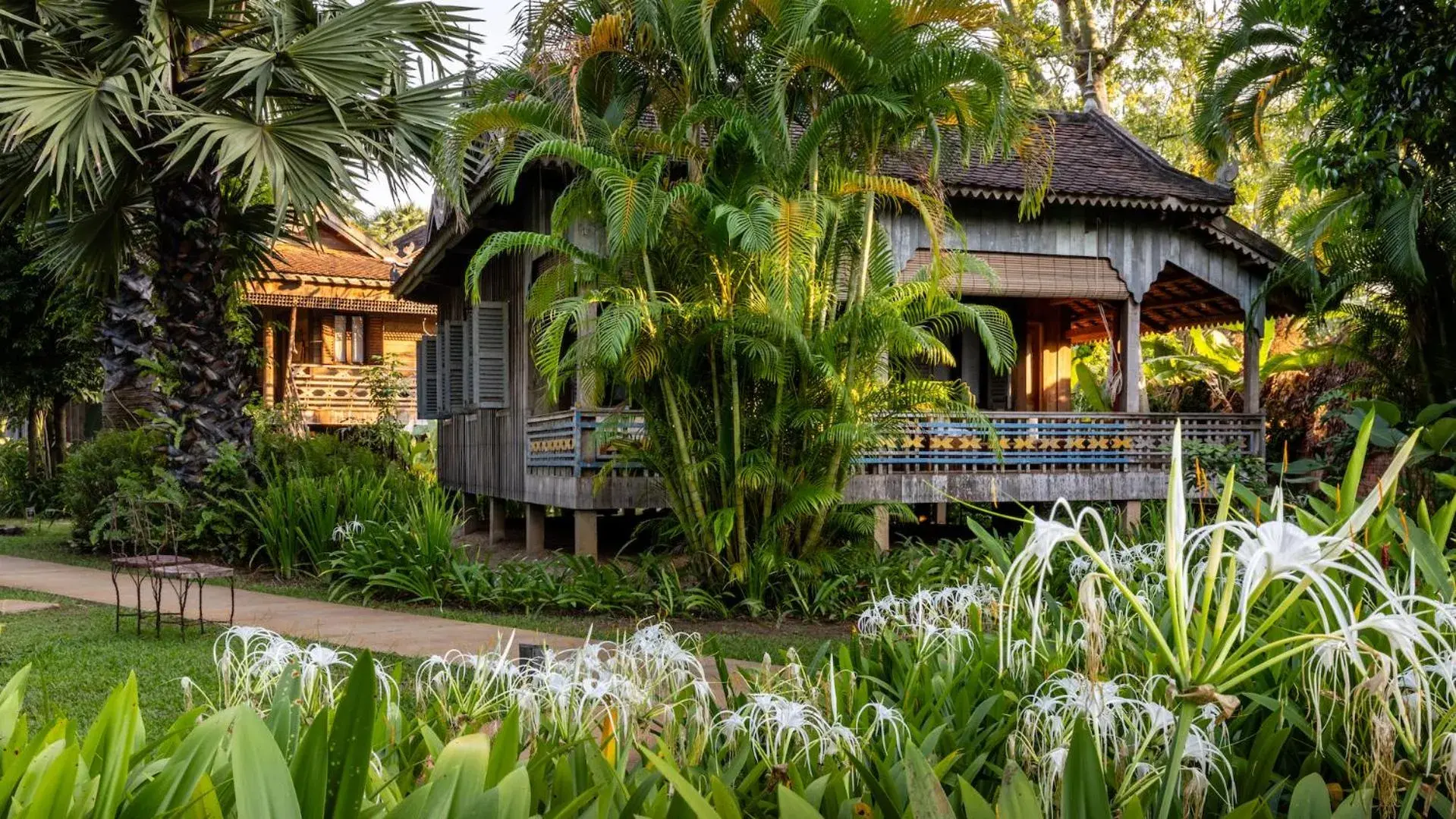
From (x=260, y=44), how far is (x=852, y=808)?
11.5 metres

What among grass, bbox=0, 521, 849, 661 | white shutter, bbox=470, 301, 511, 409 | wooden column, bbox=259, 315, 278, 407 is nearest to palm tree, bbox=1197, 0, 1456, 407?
grass, bbox=0, 521, 849, 661

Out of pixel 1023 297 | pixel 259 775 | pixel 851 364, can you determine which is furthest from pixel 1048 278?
pixel 259 775

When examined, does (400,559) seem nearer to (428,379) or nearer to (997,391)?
(428,379)

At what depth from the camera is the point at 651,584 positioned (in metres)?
9.52

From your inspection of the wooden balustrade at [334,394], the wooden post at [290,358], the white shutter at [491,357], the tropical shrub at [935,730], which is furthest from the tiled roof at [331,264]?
the tropical shrub at [935,730]

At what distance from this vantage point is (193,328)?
12203mm

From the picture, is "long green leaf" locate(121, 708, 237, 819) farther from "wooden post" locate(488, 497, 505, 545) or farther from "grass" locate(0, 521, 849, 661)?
"wooden post" locate(488, 497, 505, 545)

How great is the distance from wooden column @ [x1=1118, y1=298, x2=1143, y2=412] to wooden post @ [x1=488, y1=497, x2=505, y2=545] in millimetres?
7803

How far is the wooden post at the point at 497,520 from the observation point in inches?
620

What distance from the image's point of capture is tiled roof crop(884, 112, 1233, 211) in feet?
41.5

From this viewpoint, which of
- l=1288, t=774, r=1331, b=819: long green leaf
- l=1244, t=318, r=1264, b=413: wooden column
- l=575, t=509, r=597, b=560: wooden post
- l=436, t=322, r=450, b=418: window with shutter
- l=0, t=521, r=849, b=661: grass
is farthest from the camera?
l=436, t=322, r=450, b=418: window with shutter

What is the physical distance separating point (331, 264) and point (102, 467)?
12023mm

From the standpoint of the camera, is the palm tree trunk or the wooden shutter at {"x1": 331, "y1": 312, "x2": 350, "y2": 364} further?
the wooden shutter at {"x1": 331, "y1": 312, "x2": 350, "y2": 364}

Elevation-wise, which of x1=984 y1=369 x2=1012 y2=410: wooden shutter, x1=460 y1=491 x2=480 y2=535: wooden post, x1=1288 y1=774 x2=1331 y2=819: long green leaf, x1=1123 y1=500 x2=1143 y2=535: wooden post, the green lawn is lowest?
x1=460 y1=491 x2=480 y2=535: wooden post
